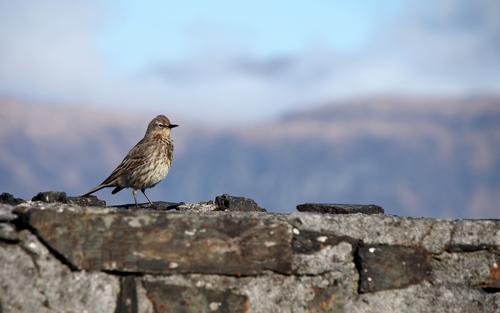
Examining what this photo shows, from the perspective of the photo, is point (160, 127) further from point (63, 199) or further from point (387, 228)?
point (387, 228)

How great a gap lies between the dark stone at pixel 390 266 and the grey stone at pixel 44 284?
1.20 meters

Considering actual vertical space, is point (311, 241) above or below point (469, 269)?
above

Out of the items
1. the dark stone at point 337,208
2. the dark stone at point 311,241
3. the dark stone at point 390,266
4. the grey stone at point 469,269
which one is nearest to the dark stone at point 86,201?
the dark stone at point 337,208

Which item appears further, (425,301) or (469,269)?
(469,269)

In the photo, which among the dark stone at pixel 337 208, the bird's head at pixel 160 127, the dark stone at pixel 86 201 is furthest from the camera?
the bird's head at pixel 160 127

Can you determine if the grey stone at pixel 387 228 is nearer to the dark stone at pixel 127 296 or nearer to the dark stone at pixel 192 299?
the dark stone at pixel 192 299

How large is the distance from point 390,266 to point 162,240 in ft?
3.69

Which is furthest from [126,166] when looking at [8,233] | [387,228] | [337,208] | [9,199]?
[8,233]

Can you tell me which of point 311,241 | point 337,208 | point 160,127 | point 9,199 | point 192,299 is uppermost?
point 160,127

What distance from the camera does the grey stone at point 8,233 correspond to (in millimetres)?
4371

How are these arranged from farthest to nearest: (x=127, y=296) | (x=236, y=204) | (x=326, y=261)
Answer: (x=236, y=204), (x=326, y=261), (x=127, y=296)

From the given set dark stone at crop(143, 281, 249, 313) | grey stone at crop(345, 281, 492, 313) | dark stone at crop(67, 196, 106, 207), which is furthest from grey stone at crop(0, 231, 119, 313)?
dark stone at crop(67, 196, 106, 207)

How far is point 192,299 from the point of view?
457 cm

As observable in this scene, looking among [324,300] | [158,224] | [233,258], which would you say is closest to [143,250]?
[158,224]
